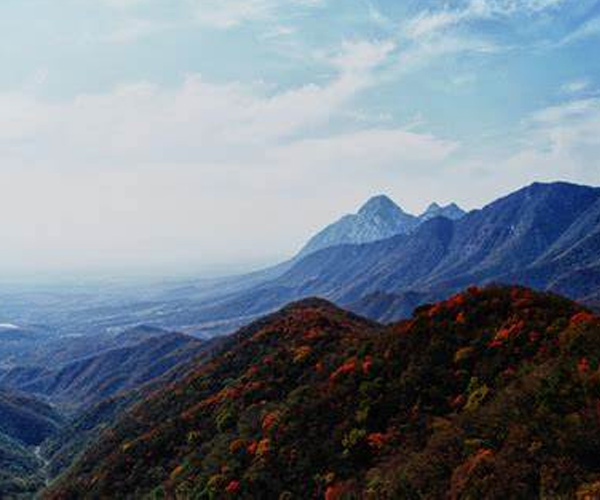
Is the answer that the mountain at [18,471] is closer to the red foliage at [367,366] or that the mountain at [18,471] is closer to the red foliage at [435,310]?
the red foliage at [367,366]

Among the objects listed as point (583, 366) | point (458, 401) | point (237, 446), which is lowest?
point (237, 446)

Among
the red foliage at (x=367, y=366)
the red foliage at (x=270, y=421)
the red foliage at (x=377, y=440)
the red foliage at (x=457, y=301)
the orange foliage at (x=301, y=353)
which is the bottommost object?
the red foliage at (x=270, y=421)

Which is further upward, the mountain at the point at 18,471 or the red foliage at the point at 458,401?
the red foliage at the point at 458,401

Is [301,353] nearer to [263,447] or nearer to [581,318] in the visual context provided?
[263,447]

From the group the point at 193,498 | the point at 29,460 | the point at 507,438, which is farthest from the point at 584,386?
the point at 29,460

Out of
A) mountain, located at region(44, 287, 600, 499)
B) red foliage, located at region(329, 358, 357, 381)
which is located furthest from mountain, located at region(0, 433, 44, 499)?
red foliage, located at region(329, 358, 357, 381)

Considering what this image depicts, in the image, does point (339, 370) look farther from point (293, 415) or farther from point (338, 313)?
point (338, 313)

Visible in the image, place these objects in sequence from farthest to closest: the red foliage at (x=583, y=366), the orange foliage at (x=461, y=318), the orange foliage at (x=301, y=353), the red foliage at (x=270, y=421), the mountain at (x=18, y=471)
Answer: the mountain at (x=18, y=471) < the orange foliage at (x=301, y=353) < the red foliage at (x=270, y=421) < the orange foliage at (x=461, y=318) < the red foliage at (x=583, y=366)

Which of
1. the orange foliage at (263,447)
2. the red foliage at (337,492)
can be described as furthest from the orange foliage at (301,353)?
the red foliage at (337,492)

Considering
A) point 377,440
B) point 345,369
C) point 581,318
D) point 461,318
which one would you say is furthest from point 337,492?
point 581,318
